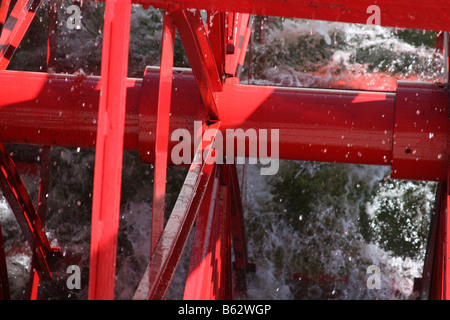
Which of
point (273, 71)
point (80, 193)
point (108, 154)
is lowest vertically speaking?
point (108, 154)

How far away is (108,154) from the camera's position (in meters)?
2.13

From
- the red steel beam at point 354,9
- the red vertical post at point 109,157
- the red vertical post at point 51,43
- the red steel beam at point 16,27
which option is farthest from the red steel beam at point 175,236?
the red vertical post at point 51,43

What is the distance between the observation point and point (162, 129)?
9.92ft

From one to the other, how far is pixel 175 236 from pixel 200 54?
114 cm

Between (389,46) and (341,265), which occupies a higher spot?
(389,46)

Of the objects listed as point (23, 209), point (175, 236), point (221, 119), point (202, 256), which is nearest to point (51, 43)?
point (23, 209)

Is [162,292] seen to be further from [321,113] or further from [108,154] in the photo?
[321,113]

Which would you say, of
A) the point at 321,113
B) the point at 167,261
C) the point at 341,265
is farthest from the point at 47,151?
the point at 341,265

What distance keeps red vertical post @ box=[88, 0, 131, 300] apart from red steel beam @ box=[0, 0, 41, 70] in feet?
9.45

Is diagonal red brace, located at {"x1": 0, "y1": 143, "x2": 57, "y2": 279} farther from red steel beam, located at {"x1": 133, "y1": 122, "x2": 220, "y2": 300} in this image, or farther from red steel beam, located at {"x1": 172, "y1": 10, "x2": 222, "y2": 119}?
red steel beam, located at {"x1": 133, "y1": 122, "x2": 220, "y2": 300}

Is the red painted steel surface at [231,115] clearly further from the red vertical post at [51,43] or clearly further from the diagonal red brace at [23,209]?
the red vertical post at [51,43]

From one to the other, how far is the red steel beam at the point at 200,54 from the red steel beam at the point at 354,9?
1.72 ft
